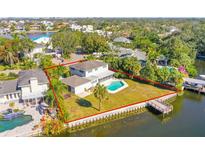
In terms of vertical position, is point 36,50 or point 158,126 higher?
point 36,50

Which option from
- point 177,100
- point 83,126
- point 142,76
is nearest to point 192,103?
point 177,100

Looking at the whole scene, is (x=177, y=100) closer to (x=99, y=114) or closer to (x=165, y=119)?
(x=165, y=119)

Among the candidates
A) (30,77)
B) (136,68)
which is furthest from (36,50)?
(136,68)

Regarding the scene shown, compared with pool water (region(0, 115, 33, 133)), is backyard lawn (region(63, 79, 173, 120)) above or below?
above

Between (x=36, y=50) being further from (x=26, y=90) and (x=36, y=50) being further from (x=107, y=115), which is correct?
(x=107, y=115)

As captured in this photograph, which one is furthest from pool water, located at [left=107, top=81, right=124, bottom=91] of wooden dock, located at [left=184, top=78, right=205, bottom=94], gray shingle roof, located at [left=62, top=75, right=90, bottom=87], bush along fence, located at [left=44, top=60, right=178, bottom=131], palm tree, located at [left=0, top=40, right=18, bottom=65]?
palm tree, located at [left=0, top=40, right=18, bottom=65]

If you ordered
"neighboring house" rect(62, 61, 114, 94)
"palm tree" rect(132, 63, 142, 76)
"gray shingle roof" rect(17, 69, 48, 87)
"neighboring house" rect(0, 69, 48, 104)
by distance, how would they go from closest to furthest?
"neighboring house" rect(0, 69, 48, 104) < "gray shingle roof" rect(17, 69, 48, 87) < "neighboring house" rect(62, 61, 114, 94) < "palm tree" rect(132, 63, 142, 76)

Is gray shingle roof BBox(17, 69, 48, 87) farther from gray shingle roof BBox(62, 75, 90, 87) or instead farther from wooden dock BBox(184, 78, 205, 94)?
wooden dock BBox(184, 78, 205, 94)
